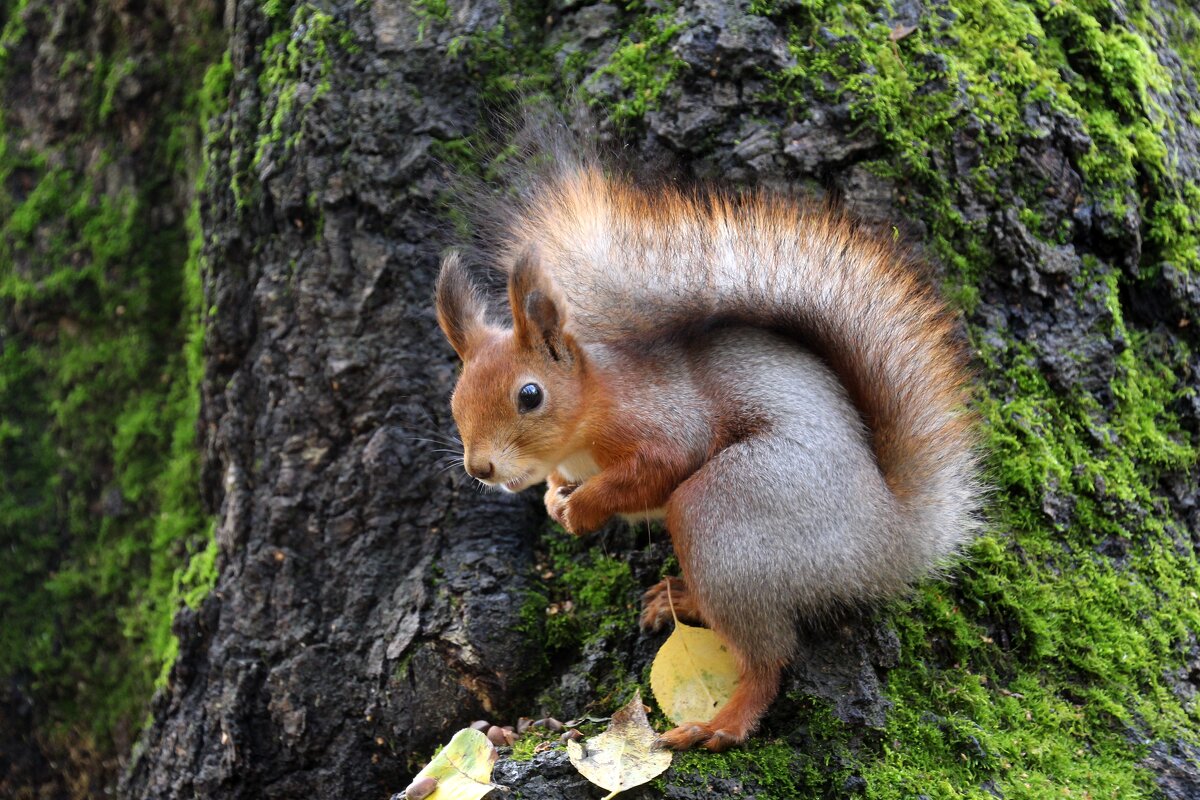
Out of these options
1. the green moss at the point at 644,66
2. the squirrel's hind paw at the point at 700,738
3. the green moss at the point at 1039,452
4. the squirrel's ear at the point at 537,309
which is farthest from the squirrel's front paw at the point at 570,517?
the green moss at the point at 644,66

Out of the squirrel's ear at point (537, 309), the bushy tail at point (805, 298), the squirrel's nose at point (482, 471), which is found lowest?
the squirrel's nose at point (482, 471)

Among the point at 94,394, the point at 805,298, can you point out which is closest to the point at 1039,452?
the point at 805,298

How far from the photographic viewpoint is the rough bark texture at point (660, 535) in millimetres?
1768

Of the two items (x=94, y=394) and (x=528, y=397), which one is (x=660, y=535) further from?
(x=94, y=394)

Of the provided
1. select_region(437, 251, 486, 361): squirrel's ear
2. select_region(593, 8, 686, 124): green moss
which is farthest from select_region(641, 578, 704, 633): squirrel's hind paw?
select_region(593, 8, 686, 124): green moss

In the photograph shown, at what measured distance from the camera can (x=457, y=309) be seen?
6.09 feet

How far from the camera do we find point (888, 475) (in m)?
1.69

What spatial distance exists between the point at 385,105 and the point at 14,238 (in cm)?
135

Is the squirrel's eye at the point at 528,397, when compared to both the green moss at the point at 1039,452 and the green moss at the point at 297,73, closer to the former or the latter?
the green moss at the point at 1039,452

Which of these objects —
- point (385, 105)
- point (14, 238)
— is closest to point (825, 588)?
point (385, 105)

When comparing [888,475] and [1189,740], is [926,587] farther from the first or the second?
[1189,740]

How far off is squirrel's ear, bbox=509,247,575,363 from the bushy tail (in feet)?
0.19

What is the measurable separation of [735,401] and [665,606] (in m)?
0.40

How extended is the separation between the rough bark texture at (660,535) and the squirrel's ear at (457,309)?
23 cm
